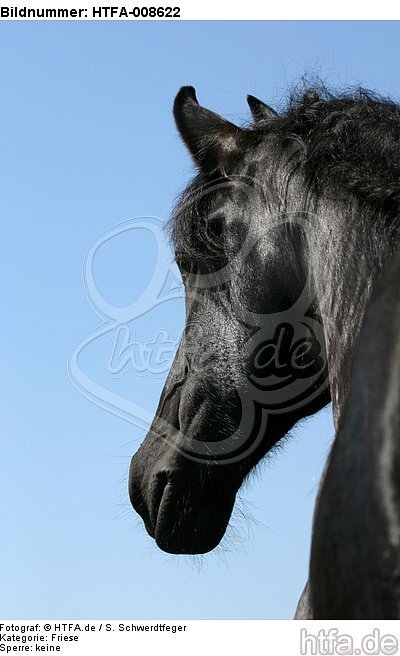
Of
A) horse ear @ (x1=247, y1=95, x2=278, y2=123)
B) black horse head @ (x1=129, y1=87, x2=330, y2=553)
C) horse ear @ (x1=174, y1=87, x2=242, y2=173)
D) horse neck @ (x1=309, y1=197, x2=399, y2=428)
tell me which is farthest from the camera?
horse ear @ (x1=247, y1=95, x2=278, y2=123)

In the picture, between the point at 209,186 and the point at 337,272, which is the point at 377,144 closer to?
the point at 337,272

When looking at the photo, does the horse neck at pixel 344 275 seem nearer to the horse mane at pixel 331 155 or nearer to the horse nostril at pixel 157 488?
the horse mane at pixel 331 155

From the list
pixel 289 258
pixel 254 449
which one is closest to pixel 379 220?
pixel 289 258

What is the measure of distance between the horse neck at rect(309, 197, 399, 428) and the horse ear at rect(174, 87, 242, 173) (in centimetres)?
77

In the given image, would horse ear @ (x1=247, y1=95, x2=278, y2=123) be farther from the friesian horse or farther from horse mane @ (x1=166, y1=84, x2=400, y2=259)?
horse mane @ (x1=166, y1=84, x2=400, y2=259)

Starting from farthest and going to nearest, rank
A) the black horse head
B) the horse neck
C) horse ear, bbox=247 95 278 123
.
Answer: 1. horse ear, bbox=247 95 278 123
2. the black horse head
3. the horse neck

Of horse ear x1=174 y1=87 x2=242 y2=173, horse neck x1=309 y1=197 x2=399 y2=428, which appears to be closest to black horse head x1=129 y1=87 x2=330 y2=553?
horse ear x1=174 y1=87 x2=242 y2=173

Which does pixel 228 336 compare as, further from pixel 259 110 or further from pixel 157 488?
pixel 259 110

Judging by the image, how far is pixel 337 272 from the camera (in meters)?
2.87

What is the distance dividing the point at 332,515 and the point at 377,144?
5.75 feet

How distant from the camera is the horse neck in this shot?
2766mm

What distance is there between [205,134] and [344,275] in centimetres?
116

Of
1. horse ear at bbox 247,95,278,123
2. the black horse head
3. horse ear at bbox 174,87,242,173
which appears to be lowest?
the black horse head

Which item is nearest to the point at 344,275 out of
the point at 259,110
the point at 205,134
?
the point at 205,134
